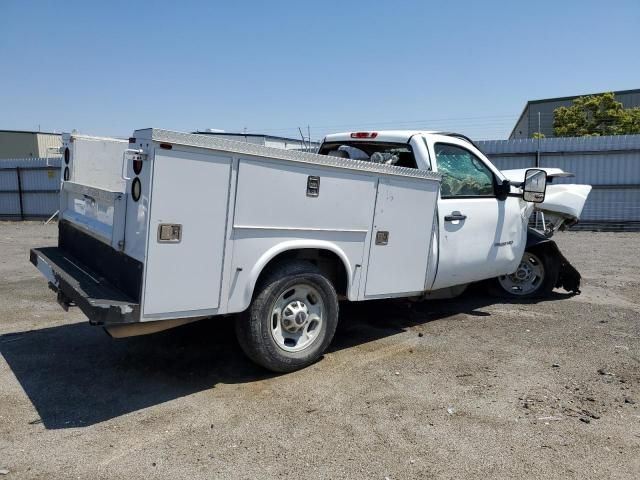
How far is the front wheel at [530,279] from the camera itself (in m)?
7.37

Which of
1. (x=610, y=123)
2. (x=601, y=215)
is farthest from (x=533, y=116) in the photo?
(x=601, y=215)

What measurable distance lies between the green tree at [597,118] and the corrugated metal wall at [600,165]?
13.9m

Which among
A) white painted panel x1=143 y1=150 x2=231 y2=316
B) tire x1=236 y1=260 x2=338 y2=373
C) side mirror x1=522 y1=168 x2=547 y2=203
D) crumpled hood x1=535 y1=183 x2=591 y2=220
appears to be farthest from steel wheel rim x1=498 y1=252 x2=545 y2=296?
white painted panel x1=143 y1=150 x2=231 y2=316

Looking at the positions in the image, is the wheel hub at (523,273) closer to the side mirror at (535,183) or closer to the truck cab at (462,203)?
the truck cab at (462,203)

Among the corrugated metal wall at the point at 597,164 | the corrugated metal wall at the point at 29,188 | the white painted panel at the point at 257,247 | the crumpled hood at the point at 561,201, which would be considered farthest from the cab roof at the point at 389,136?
the corrugated metal wall at the point at 29,188

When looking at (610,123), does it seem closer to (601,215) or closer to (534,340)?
(601,215)

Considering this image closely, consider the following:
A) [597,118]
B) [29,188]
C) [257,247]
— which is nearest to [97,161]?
[257,247]

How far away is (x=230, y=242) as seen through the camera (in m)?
4.08

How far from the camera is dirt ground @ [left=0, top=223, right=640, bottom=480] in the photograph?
333 cm

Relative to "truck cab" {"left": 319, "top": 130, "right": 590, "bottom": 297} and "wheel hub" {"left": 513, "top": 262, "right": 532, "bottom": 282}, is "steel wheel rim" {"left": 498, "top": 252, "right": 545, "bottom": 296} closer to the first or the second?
"wheel hub" {"left": 513, "top": 262, "right": 532, "bottom": 282}

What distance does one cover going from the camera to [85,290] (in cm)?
405

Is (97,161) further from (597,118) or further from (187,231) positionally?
(597,118)

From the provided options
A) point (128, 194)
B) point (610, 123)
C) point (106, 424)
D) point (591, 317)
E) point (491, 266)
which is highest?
point (610, 123)

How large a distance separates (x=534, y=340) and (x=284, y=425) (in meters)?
3.11
